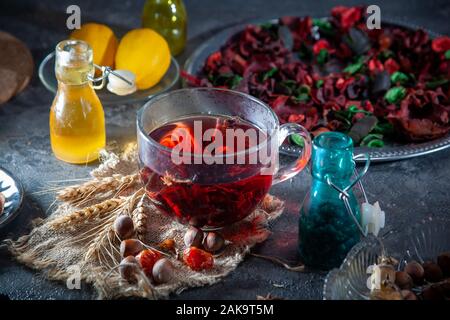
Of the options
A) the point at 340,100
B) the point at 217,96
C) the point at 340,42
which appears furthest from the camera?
the point at 340,42

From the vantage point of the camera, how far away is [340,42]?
1.54 metres

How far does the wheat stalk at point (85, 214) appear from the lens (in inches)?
40.2

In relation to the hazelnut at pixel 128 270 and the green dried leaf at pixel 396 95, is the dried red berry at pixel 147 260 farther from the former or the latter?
the green dried leaf at pixel 396 95

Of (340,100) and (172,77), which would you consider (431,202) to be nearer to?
(340,100)

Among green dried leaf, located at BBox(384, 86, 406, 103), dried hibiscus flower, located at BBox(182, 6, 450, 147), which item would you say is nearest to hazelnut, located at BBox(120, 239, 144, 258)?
dried hibiscus flower, located at BBox(182, 6, 450, 147)

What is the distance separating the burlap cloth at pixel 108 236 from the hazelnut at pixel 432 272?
8.6 inches

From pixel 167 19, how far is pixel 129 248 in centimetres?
66

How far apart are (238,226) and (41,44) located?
743mm

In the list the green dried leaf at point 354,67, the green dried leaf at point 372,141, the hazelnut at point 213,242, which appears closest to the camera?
the hazelnut at point 213,242

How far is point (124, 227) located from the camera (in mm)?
994

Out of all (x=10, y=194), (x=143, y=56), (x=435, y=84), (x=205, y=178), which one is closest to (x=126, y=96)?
(x=143, y=56)

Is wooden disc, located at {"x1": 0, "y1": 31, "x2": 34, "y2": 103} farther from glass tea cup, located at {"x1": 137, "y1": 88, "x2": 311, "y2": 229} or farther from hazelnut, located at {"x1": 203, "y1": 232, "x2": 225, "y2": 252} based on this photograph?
hazelnut, located at {"x1": 203, "y1": 232, "x2": 225, "y2": 252}

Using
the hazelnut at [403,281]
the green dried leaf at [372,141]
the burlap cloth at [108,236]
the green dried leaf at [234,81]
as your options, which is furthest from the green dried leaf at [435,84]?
the hazelnut at [403,281]
